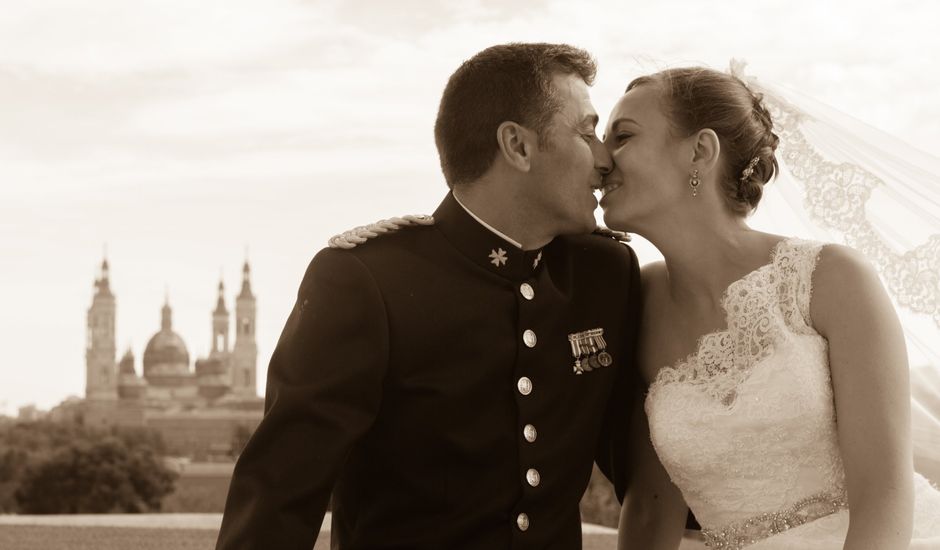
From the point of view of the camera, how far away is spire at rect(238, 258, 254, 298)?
88.3 meters

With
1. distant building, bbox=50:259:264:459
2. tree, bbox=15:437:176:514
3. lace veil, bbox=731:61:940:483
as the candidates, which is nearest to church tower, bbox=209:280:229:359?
distant building, bbox=50:259:264:459

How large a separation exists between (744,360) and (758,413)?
151mm

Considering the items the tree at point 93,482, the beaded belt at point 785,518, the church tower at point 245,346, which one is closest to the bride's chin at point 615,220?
the beaded belt at point 785,518

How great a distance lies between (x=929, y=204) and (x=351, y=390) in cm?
170

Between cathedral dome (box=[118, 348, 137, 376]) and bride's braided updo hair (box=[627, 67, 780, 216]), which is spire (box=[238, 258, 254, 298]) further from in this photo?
bride's braided updo hair (box=[627, 67, 780, 216])

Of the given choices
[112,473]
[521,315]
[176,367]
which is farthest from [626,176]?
[176,367]

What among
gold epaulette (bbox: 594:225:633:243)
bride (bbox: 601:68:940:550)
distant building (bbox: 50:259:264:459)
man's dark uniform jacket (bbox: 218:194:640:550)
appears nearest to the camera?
man's dark uniform jacket (bbox: 218:194:640:550)

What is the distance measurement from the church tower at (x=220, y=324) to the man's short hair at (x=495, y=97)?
86.5 metres

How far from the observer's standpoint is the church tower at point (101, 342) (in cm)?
8175

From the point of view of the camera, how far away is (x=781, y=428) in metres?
2.73

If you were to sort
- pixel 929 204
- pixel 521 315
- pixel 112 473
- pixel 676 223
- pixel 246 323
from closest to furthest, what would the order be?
pixel 521 315 < pixel 676 223 < pixel 929 204 < pixel 112 473 < pixel 246 323

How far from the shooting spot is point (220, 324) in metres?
88.6

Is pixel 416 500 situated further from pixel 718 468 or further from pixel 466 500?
pixel 718 468

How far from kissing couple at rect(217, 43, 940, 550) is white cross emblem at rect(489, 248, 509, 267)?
0.02 m
